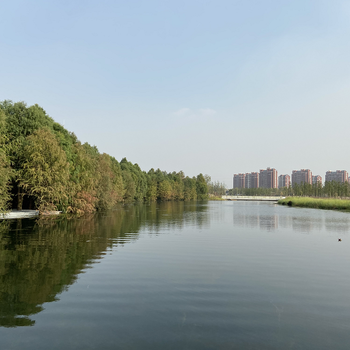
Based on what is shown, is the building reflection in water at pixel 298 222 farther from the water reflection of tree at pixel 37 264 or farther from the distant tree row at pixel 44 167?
the distant tree row at pixel 44 167

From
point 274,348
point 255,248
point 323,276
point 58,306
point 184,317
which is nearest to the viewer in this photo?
point 274,348

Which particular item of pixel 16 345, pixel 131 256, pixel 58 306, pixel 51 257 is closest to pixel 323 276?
pixel 131 256

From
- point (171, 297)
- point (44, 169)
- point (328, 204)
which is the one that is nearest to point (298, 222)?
point (171, 297)

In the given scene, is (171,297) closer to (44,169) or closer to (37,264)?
(37,264)

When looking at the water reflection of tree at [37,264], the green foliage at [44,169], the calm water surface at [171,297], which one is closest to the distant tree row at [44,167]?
the green foliage at [44,169]

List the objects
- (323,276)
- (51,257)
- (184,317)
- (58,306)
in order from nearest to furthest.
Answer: (184,317) → (58,306) → (323,276) → (51,257)

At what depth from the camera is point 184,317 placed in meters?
8.50

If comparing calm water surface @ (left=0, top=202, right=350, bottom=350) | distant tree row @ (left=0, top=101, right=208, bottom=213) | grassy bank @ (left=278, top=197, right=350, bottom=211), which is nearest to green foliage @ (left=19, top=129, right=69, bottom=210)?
distant tree row @ (left=0, top=101, right=208, bottom=213)

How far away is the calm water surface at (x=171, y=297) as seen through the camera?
7.27m

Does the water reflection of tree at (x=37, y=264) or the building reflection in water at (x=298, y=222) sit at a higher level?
the water reflection of tree at (x=37, y=264)

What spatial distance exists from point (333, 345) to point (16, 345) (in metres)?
7.18

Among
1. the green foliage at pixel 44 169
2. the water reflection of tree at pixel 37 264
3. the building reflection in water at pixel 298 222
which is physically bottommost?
the building reflection in water at pixel 298 222

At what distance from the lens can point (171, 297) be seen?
10.3 metres

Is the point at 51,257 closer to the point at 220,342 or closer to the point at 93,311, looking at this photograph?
the point at 93,311
